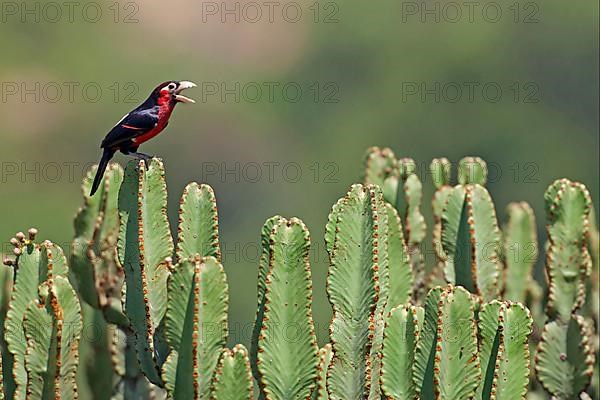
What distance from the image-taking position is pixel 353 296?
468cm

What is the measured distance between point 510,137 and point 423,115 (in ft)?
9.91

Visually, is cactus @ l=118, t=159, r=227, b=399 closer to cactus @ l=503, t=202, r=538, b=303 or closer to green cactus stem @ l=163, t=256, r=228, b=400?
green cactus stem @ l=163, t=256, r=228, b=400

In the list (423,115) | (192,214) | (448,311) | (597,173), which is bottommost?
(448,311)

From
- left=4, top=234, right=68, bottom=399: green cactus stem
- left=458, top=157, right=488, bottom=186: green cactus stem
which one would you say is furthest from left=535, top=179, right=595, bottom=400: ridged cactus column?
left=4, top=234, right=68, bottom=399: green cactus stem

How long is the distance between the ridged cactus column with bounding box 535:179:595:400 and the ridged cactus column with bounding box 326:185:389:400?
165 centimetres

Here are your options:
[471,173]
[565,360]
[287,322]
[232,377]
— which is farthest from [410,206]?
[232,377]

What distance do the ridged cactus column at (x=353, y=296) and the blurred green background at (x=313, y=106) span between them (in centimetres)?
2100

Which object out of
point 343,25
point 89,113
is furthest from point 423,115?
point 89,113

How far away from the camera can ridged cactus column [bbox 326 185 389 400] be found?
15.3ft

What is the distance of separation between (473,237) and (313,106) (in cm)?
3665

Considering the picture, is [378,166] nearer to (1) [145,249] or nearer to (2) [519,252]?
(2) [519,252]

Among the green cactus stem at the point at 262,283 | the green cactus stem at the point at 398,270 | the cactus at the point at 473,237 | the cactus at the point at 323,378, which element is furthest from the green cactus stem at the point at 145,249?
the cactus at the point at 473,237

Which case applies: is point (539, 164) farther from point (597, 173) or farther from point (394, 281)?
point (394, 281)

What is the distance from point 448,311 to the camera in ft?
14.5
